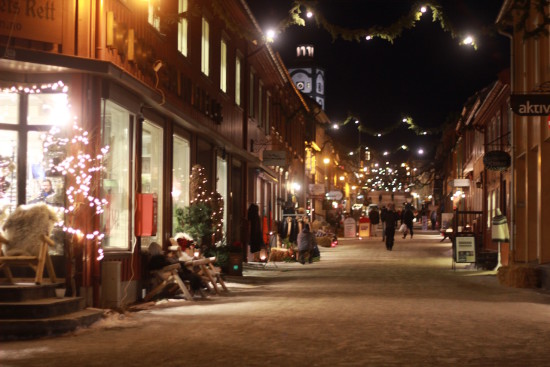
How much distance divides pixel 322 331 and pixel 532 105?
25.8 ft

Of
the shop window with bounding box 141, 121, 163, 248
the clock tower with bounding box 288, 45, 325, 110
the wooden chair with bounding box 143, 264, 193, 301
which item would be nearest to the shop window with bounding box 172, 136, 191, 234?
the shop window with bounding box 141, 121, 163, 248

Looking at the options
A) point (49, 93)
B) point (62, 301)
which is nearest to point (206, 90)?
point (49, 93)

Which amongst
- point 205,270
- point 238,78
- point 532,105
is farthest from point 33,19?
point 238,78

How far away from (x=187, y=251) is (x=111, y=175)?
3957mm

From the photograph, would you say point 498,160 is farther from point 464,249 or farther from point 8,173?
point 8,173

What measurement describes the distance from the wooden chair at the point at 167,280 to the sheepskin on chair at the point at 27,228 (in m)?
2.80

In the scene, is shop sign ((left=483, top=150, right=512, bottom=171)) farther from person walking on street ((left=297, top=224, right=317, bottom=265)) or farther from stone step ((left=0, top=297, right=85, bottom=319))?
stone step ((left=0, top=297, right=85, bottom=319))

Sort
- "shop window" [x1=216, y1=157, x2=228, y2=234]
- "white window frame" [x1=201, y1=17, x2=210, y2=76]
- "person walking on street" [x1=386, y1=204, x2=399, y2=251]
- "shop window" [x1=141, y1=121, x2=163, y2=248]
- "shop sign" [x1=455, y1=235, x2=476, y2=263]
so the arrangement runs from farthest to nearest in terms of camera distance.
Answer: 1. "person walking on street" [x1=386, y1=204, x2=399, y2=251]
2. "shop window" [x1=216, y1=157, x2=228, y2=234]
3. "shop sign" [x1=455, y1=235, x2=476, y2=263]
4. "white window frame" [x1=201, y1=17, x2=210, y2=76]
5. "shop window" [x1=141, y1=121, x2=163, y2=248]

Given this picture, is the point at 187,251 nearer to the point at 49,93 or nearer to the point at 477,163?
the point at 49,93

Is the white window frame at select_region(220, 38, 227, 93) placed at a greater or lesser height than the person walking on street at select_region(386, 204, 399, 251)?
greater

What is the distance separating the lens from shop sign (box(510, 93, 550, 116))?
16.8m

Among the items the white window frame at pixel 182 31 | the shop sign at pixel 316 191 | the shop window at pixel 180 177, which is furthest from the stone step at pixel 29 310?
the shop sign at pixel 316 191

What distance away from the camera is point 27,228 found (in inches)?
518

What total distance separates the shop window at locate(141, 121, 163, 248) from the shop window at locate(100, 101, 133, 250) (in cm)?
106
